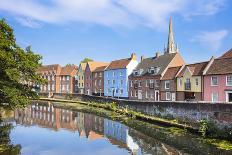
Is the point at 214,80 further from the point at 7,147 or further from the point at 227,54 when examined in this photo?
the point at 7,147

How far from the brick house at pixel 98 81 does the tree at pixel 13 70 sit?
196 feet

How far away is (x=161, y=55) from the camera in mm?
77312

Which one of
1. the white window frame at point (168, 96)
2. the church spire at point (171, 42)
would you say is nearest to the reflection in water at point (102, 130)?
the white window frame at point (168, 96)

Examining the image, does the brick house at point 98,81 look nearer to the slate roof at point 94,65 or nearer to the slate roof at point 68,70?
the slate roof at point 94,65

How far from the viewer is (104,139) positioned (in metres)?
38.8

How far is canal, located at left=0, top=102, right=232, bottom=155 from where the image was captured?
31.1m

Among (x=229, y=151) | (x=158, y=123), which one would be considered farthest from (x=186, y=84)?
(x=229, y=151)

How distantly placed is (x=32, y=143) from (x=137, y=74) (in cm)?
4942

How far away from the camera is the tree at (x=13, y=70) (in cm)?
3371

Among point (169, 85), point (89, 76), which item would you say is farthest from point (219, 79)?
point (89, 76)

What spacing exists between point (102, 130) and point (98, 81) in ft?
181

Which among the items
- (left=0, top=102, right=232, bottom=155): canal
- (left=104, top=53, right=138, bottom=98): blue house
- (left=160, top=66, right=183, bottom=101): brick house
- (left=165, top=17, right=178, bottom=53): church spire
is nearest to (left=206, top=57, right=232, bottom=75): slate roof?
(left=160, top=66, right=183, bottom=101): brick house

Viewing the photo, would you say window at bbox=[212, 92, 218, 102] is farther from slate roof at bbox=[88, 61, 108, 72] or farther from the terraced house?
slate roof at bbox=[88, 61, 108, 72]

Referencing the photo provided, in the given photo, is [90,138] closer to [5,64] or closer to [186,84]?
[5,64]
